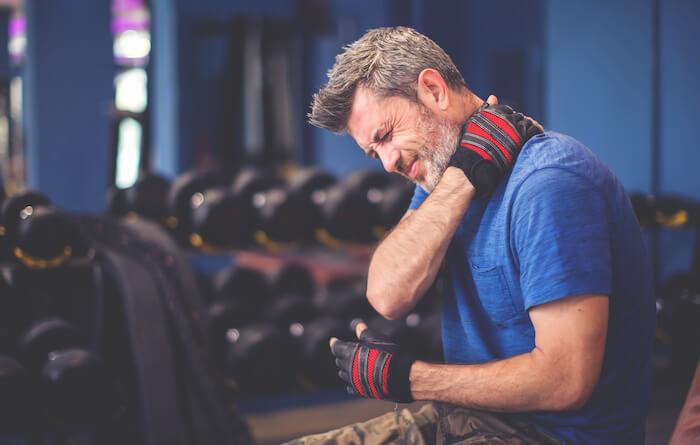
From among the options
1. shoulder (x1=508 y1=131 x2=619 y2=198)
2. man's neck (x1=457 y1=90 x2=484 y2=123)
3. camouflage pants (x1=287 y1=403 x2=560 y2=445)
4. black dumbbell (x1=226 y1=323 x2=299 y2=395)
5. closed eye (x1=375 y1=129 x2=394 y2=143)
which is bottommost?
black dumbbell (x1=226 y1=323 x2=299 y2=395)

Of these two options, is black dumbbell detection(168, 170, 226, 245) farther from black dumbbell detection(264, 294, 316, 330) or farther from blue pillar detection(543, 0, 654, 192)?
blue pillar detection(543, 0, 654, 192)

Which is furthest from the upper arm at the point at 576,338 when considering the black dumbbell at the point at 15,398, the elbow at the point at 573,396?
the black dumbbell at the point at 15,398

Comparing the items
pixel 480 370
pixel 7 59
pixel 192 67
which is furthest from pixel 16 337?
pixel 7 59

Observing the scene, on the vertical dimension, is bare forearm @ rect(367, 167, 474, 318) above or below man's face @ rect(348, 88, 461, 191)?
below

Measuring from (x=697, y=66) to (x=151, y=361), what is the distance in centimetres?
241

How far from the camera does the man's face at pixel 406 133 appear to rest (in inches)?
48.2

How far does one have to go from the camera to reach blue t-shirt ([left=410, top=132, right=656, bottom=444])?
96cm

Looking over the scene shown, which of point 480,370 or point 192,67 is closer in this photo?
point 480,370

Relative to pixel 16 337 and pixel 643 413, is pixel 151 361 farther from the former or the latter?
pixel 643 413

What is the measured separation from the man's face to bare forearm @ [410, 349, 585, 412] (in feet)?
1.26

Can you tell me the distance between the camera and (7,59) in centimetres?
993

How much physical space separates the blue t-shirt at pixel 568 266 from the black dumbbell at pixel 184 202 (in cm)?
168

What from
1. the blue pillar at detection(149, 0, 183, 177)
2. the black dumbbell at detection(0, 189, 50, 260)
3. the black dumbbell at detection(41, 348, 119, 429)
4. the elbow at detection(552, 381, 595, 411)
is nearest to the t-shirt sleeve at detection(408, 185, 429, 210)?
the elbow at detection(552, 381, 595, 411)

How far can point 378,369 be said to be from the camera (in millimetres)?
1089
